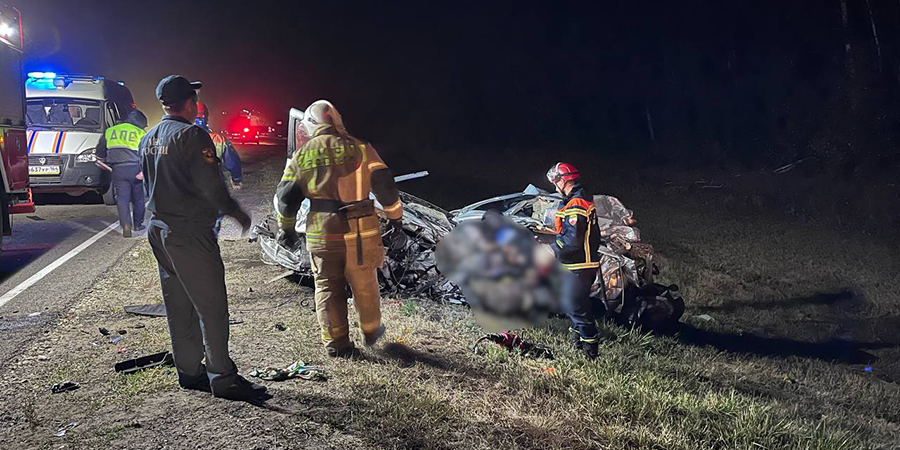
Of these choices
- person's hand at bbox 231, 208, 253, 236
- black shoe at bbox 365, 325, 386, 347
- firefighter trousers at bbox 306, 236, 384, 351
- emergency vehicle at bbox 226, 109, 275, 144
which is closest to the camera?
person's hand at bbox 231, 208, 253, 236

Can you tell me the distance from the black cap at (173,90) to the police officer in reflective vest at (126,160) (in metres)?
5.23

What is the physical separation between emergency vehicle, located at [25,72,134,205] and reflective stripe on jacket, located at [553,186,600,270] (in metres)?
8.65

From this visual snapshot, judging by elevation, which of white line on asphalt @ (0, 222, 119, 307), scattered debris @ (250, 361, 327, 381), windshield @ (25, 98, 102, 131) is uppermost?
windshield @ (25, 98, 102, 131)

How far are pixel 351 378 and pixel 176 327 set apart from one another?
3.57 ft

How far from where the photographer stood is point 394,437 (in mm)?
3318

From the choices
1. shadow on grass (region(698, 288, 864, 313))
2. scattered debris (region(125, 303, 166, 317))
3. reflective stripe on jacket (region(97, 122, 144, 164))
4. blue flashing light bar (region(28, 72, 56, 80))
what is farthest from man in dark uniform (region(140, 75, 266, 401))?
blue flashing light bar (region(28, 72, 56, 80))

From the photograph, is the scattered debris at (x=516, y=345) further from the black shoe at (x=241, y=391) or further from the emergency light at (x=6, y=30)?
the emergency light at (x=6, y=30)

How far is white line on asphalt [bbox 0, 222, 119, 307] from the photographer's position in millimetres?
5863

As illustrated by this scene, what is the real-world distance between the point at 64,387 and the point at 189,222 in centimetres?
→ 137

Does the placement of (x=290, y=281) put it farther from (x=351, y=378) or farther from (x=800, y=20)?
(x=800, y=20)

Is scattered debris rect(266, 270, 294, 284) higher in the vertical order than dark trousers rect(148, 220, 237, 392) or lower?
lower

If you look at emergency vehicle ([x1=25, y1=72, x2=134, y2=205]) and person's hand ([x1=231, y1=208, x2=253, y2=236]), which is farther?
emergency vehicle ([x1=25, y1=72, x2=134, y2=205])

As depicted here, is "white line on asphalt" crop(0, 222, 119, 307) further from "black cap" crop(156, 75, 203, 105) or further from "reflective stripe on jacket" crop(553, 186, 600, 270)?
"reflective stripe on jacket" crop(553, 186, 600, 270)

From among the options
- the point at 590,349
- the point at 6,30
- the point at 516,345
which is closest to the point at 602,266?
the point at 590,349
